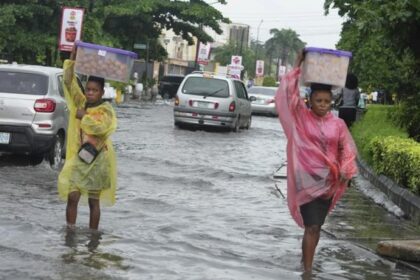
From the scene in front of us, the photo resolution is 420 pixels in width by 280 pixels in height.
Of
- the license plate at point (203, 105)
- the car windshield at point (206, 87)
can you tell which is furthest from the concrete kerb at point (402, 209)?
the car windshield at point (206, 87)

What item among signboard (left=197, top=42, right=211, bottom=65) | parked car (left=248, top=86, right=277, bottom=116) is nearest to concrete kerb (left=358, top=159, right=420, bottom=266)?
parked car (left=248, top=86, right=277, bottom=116)

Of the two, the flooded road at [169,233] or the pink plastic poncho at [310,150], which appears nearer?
the pink plastic poncho at [310,150]

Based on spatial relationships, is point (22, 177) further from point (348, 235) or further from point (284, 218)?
point (348, 235)

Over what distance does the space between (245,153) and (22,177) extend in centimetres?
680

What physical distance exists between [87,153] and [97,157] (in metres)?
0.11

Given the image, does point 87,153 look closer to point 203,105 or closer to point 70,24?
point 70,24

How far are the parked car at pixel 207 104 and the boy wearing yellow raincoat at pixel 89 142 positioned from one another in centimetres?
1468

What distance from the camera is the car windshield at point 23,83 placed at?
11.7 metres

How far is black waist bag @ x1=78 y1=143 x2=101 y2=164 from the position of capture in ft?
22.6

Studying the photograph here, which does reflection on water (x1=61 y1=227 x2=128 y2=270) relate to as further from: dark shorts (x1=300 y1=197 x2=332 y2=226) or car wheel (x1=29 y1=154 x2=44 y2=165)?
car wheel (x1=29 y1=154 x2=44 y2=165)

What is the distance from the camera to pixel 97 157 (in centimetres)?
694

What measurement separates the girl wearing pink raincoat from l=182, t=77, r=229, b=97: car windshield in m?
15.9

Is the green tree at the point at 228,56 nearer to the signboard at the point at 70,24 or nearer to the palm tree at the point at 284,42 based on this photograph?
the palm tree at the point at 284,42

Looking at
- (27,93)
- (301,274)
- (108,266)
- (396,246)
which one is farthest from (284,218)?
(27,93)
